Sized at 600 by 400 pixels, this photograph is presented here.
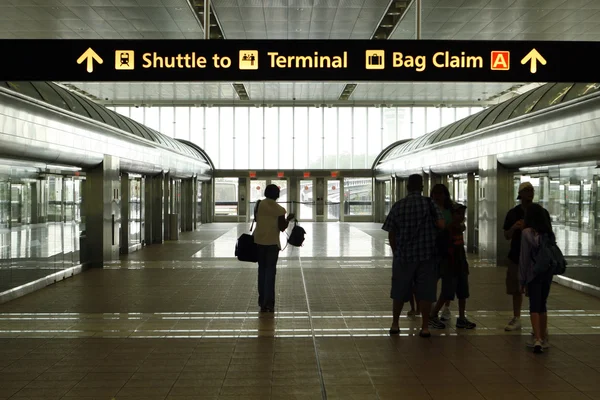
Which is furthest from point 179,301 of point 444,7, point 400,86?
point 400,86

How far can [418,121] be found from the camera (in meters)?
40.2

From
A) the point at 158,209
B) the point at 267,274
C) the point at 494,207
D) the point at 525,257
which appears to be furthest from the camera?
the point at 158,209

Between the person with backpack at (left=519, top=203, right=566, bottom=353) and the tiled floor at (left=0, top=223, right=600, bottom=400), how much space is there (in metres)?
0.28

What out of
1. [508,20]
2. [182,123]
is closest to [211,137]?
[182,123]

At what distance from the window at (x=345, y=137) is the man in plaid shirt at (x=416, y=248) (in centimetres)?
3310

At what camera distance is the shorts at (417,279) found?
7203mm

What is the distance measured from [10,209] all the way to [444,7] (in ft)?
35.1

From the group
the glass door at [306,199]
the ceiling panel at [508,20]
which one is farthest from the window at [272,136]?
the ceiling panel at [508,20]

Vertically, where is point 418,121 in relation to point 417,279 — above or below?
above

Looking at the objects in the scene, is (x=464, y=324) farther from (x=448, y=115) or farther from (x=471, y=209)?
(x=448, y=115)

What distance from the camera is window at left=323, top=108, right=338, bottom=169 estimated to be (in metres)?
40.5

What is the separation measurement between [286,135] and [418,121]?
26.4 ft

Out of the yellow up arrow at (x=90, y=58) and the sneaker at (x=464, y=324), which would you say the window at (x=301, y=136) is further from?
the yellow up arrow at (x=90, y=58)

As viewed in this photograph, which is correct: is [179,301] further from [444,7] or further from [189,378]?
[444,7]
